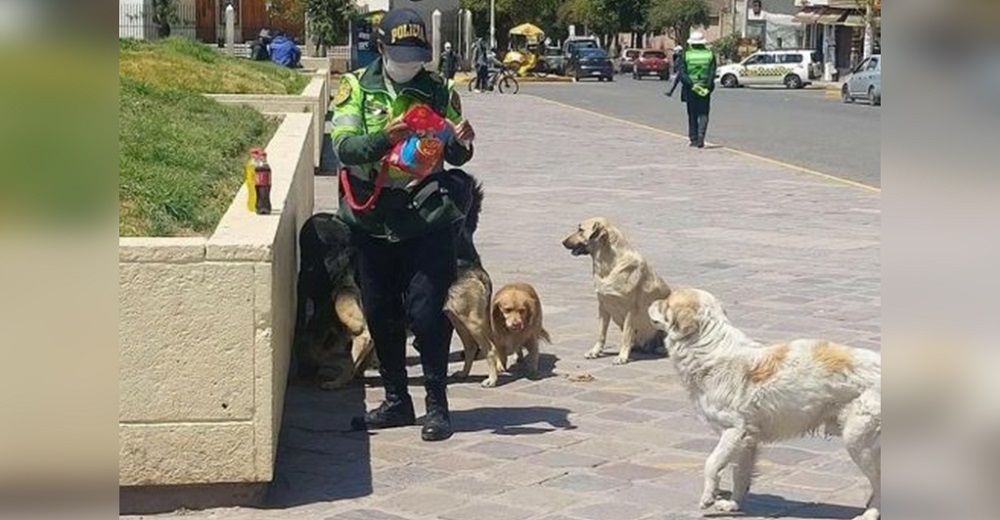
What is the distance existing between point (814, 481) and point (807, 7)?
6773cm

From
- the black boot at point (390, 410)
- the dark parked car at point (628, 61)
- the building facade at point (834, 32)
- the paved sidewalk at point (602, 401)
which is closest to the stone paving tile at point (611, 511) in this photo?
the paved sidewalk at point (602, 401)

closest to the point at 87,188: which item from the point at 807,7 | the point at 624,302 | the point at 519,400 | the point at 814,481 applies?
the point at 814,481

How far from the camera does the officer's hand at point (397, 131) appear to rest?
6098mm

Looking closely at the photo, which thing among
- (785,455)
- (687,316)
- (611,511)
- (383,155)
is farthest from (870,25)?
(611,511)

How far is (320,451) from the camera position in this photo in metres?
6.51

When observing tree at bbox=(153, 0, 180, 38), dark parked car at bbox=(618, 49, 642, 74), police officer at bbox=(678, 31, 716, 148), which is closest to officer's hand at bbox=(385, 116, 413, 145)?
police officer at bbox=(678, 31, 716, 148)

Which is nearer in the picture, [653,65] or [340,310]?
[340,310]

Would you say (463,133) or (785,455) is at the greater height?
(463,133)

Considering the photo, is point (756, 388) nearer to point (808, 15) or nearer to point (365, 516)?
point (365, 516)

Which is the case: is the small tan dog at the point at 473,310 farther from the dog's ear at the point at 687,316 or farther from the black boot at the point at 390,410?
the dog's ear at the point at 687,316

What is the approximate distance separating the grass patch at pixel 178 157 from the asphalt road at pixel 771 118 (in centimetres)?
560

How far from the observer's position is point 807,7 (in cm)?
7100

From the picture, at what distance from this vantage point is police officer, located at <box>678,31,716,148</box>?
22953mm

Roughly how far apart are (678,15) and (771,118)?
5237 centimetres
